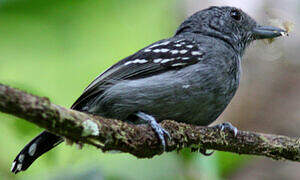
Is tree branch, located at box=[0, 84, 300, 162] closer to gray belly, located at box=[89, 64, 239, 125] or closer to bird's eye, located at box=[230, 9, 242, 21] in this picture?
gray belly, located at box=[89, 64, 239, 125]

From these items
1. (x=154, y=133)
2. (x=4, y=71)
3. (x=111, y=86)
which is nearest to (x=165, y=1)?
(x=4, y=71)

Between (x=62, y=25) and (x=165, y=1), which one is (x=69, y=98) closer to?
(x=62, y=25)

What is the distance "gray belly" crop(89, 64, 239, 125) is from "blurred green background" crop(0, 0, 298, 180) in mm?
437

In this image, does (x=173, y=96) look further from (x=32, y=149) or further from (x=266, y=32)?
(x=266, y=32)

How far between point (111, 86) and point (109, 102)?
0.16 m

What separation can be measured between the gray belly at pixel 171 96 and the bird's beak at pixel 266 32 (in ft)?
4.21

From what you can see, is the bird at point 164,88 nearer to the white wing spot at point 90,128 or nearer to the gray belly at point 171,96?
the gray belly at point 171,96

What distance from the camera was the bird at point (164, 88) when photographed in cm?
399

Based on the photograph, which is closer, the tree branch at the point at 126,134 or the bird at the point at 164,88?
the tree branch at the point at 126,134

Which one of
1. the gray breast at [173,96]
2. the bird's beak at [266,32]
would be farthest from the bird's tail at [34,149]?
the bird's beak at [266,32]

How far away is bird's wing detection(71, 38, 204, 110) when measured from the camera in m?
4.21

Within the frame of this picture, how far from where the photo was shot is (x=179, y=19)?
8875 millimetres

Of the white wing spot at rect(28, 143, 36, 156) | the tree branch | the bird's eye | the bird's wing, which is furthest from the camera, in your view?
the bird's eye

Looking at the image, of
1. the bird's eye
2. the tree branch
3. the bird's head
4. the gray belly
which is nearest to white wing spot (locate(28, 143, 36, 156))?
the gray belly
